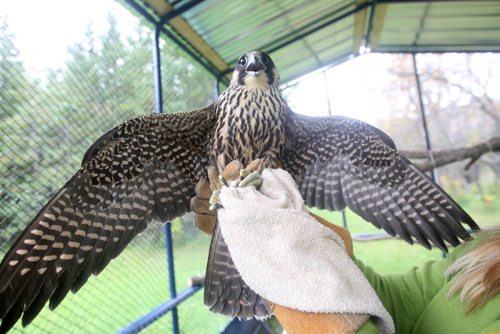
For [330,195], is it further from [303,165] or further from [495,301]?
[495,301]

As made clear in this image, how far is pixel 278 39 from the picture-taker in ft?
14.2

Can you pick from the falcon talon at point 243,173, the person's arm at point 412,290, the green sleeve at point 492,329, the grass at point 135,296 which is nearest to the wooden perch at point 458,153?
the grass at point 135,296

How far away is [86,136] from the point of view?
2.30 m

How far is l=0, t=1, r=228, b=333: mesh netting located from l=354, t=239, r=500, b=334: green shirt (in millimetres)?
1612

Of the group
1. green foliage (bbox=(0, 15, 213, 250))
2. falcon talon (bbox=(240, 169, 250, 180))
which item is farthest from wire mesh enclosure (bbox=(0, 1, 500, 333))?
falcon talon (bbox=(240, 169, 250, 180))

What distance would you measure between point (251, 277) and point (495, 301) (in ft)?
2.52

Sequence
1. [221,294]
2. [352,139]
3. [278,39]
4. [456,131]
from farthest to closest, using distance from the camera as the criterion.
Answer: [456,131] < [278,39] < [352,139] < [221,294]

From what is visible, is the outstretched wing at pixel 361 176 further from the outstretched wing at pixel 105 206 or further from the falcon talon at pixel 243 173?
the falcon talon at pixel 243 173

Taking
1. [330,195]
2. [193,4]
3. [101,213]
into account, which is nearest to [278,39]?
[193,4]

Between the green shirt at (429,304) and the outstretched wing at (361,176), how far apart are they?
687 millimetres

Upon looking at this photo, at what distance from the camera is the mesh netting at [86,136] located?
1.72m

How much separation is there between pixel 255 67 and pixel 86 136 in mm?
1136

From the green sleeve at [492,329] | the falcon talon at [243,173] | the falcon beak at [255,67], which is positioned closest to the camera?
the green sleeve at [492,329]

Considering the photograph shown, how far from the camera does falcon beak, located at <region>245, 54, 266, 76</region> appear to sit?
234 centimetres
